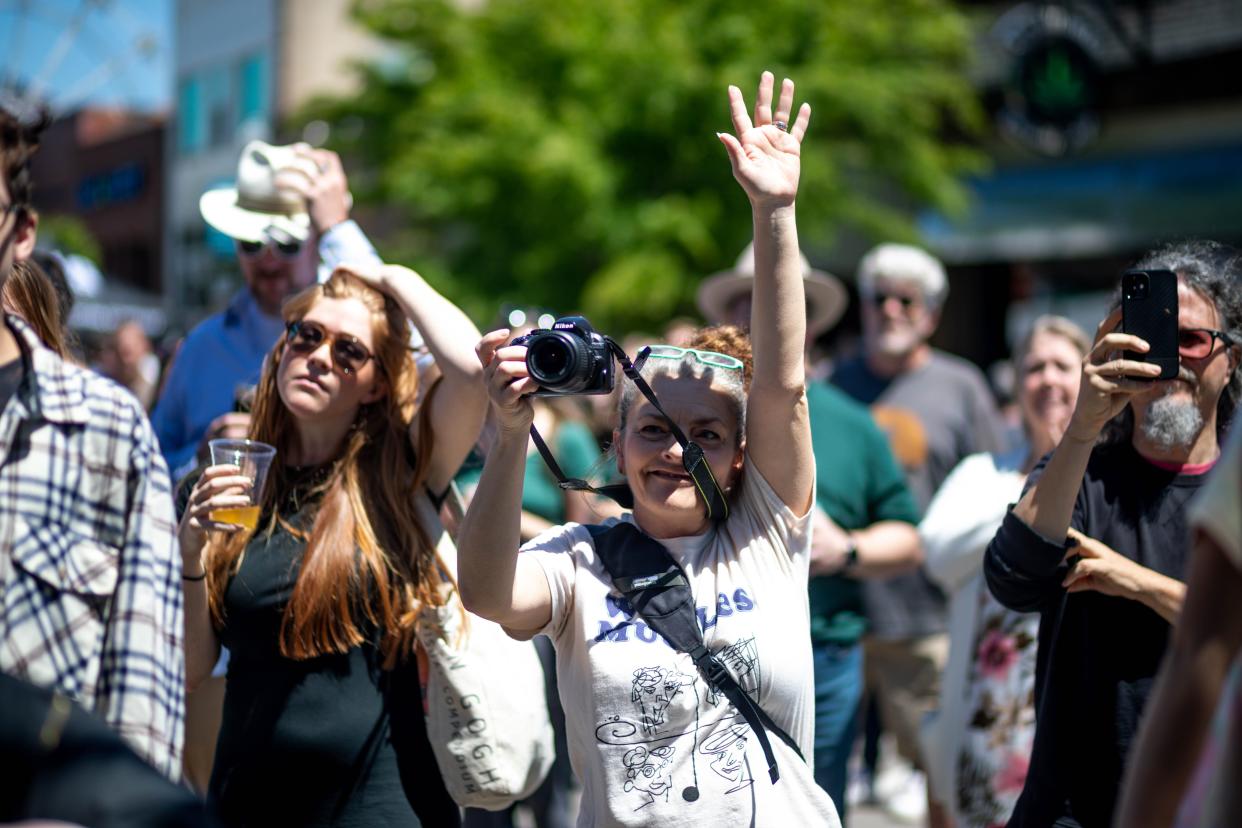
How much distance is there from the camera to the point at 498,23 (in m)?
17.5

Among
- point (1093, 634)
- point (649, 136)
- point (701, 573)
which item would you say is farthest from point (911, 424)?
point (649, 136)

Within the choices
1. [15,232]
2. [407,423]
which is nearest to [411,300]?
[407,423]

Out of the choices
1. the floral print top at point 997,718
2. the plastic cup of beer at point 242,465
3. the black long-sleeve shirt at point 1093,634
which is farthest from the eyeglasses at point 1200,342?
the plastic cup of beer at point 242,465

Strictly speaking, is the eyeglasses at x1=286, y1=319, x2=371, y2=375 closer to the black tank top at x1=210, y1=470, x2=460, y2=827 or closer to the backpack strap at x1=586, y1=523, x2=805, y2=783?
the black tank top at x1=210, y1=470, x2=460, y2=827

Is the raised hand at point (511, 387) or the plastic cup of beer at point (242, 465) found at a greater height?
the raised hand at point (511, 387)

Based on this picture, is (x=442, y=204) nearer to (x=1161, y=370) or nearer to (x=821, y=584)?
(x=821, y=584)

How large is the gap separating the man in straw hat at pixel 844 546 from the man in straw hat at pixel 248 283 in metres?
1.66

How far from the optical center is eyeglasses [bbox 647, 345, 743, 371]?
294 cm

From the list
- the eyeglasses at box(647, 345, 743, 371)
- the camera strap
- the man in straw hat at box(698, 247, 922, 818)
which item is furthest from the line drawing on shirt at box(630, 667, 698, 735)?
the man in straw hat at box(698, 247, 922, 818)

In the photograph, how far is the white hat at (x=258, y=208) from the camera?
4.42 meters

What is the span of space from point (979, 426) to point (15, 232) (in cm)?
456

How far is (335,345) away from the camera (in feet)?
11.3

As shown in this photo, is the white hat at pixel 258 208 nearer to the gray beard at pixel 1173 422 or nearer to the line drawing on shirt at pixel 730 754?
the line drawing on shirt at pixel 730 754

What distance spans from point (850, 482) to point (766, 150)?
2147mm
